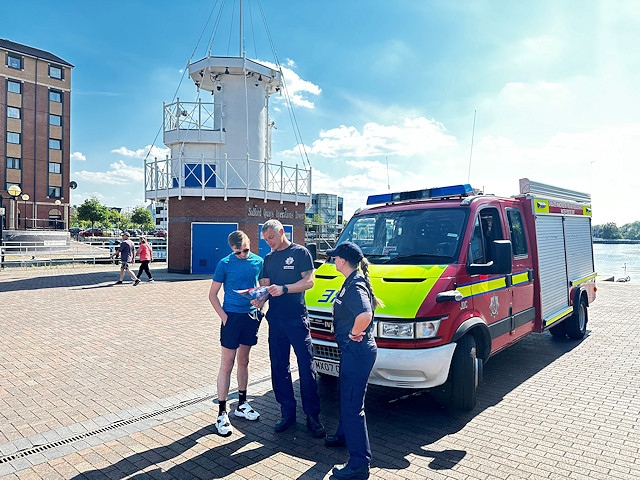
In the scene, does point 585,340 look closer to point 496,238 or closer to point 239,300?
point 496,238

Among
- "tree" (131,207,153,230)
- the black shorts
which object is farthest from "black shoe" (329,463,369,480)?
"tree" (131,207,153,230)

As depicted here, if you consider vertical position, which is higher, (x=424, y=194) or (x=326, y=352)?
(x=424, y=194)

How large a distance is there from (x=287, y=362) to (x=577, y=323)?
20.2 ft

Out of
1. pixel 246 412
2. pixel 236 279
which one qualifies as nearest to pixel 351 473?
pixel 246 412

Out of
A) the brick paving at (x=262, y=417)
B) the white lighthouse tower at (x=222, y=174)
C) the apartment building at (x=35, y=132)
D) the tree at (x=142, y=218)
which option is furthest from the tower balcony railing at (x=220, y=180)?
the tree at (x=142, y=218)

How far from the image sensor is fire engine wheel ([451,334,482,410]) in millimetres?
4848

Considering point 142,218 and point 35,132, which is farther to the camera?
point 142,218

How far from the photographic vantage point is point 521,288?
628 cm

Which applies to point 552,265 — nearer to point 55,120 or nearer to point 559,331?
point 559,331

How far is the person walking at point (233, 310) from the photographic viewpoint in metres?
4.61

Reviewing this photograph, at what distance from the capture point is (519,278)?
20.4 feet

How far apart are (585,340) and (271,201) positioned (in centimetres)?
1565

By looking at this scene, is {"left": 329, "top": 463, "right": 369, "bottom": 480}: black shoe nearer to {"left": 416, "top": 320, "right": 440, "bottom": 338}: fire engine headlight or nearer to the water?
{"left": 416, "top": 320, "right": 440, "bottom": 338}: fire engine headlight

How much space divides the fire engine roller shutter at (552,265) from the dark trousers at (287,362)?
3.94m
